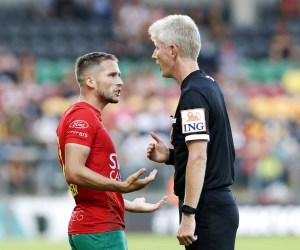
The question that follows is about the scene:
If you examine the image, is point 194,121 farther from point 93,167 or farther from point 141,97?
point 141,97

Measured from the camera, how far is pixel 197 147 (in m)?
5.42

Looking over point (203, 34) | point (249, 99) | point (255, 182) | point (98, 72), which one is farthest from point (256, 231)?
point (98, 72)

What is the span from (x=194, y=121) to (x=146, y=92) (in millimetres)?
11879

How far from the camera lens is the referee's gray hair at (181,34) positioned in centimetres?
557

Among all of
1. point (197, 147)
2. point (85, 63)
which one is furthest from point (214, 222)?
point (85, 63)

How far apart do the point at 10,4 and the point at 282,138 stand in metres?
10.2

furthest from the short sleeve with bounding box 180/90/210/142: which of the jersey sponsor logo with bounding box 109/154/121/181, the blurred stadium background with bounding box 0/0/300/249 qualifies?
the blurred stadium background with bounding box 0/0/300/249

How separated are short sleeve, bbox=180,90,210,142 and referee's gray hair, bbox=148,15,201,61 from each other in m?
0.31

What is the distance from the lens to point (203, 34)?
20.7m

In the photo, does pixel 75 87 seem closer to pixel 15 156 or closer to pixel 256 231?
pixel 15 156

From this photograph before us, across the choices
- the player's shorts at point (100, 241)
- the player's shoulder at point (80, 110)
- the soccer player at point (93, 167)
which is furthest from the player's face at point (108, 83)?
the player's shorts at point (100, 241)

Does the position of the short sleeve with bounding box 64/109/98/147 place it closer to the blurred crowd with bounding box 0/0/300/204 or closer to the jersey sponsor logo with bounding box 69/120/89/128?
the jersey sponsor logo with bounding box 69/120/89/128

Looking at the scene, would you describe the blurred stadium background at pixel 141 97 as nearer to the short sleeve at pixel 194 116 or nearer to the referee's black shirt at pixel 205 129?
the referee's black shirt at pixel 205 129

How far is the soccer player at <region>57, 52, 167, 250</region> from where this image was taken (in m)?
5.59
